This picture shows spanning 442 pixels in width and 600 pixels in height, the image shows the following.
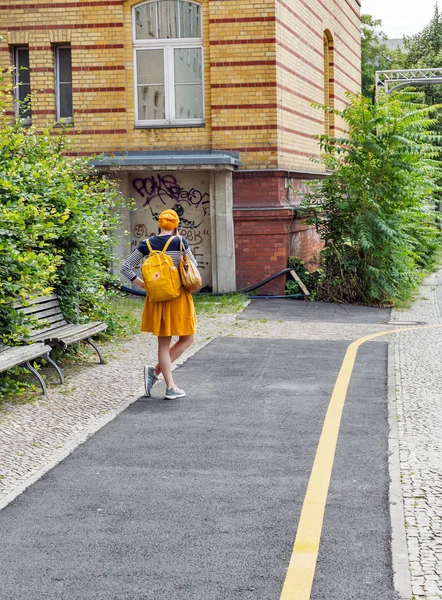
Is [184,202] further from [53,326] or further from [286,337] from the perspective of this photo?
[53,326]

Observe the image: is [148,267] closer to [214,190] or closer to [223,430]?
[223,430]

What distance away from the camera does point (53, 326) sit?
35.0 ft

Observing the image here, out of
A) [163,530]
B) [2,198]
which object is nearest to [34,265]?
[2,198]

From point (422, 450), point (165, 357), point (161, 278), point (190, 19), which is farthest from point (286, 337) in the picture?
point (190, 19)

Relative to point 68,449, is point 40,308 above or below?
above

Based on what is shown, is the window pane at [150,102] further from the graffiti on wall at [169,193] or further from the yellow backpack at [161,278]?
the yellow backpack at [161,278]

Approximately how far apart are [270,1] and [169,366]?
37.0ft

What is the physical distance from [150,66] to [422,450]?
13.6 m

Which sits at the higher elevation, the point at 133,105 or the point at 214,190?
the point at 133,105

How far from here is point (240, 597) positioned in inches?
166

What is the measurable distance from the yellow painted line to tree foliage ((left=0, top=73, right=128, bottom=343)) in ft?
10.4

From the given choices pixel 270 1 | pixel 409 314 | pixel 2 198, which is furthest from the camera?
pixel 270 1

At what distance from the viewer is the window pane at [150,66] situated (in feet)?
61.7

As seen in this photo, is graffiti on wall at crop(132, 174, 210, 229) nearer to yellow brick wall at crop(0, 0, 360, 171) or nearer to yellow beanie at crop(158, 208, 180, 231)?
yellow brick wall at crop(0, 0, 360, 171)
